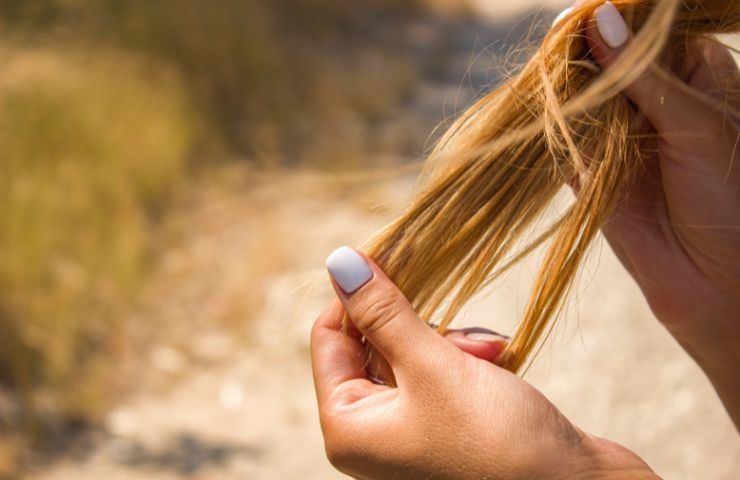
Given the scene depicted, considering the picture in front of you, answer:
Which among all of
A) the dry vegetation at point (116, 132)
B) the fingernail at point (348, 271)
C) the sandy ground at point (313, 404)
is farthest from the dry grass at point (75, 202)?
the fingernail at point (348, 271)

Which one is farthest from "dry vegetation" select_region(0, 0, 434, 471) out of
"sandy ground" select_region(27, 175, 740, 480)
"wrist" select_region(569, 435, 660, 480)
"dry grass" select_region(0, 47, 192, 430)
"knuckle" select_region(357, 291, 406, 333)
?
"wrist" select_region(569, 435, 660, 480)

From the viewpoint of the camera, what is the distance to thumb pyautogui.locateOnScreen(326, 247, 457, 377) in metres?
1.16

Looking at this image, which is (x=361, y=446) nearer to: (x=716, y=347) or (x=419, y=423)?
(x=419, y=423)

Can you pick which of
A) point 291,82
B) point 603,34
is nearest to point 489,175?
point 603,34

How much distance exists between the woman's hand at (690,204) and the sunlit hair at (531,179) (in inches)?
1.3

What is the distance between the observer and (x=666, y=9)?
1.18 meters

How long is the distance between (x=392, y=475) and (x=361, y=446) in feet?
0.19

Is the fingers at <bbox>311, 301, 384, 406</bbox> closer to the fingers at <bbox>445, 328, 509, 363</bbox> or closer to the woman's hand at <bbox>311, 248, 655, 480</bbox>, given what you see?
the woman's hand at <bbox>311, 248, 655, 480</bbox>

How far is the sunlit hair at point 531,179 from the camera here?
125 cm

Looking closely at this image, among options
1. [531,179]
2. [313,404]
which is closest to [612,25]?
[531,179]

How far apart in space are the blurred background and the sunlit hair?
10 centimetres

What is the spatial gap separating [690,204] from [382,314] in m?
0.51

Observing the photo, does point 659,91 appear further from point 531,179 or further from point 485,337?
point 485,337

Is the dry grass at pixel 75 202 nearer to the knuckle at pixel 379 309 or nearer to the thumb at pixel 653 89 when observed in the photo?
the knuckle at pixel 379 309
